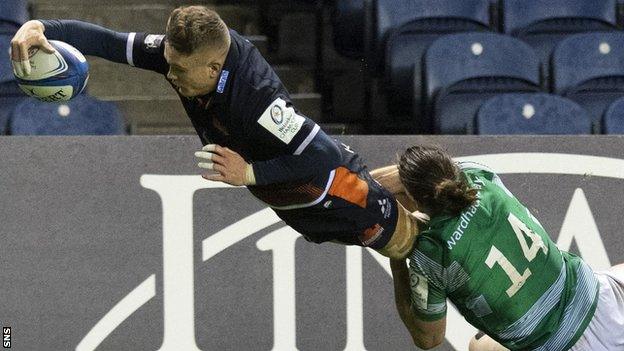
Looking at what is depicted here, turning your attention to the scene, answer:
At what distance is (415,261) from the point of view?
4980 mm

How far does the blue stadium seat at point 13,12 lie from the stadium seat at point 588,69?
2935mm

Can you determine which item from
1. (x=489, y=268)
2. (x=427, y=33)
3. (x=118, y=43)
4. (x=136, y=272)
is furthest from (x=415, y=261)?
(x=427, y=33)

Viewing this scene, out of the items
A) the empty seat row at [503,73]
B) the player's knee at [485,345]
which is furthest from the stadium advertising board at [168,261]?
the empty seat row at [503,73]

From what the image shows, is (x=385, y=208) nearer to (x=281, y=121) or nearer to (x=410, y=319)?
(x=410, y=319)

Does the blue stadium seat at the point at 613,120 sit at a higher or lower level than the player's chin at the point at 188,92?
lower

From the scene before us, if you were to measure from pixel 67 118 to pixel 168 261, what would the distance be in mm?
1068

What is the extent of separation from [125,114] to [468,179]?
3.52 metres

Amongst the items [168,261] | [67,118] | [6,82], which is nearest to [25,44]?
[168,261]

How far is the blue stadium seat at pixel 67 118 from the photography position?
6.73 m

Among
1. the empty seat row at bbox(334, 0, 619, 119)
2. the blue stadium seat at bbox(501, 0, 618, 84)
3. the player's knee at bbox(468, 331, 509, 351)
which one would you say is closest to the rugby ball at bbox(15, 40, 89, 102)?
the player's knee at bbox(468, 331, 509, 351)

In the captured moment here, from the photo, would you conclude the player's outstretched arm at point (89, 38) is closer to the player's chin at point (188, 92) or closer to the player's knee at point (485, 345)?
the player's chin at point (188, 92)

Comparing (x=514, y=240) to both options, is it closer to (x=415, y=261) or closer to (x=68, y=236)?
(x=415, y=261)

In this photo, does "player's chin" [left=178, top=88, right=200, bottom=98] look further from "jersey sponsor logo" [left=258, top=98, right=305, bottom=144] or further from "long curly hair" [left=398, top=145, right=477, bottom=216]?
"long curly hair" [left=398, top=145, right=477, bottom=216]

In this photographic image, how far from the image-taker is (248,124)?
4695 millimetres
